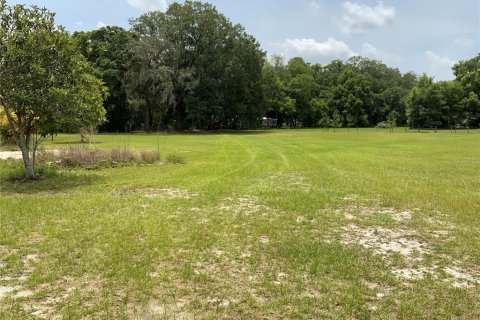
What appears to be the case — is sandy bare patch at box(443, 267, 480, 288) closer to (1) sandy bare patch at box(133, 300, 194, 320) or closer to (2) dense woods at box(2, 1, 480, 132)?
(1) sandy bare patch at box(133, 300, 194, 320)

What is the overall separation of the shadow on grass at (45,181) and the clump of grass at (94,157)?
137cm

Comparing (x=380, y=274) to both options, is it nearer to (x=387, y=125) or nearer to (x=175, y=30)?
(x=175, y=30)

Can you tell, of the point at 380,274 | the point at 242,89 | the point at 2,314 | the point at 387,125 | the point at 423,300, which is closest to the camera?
the point at 2,314

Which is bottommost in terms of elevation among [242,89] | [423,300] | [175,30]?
[423,300]

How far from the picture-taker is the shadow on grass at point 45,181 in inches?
464

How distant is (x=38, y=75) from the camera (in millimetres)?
12062

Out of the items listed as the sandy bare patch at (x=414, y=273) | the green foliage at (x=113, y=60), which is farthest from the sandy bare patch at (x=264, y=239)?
the green foliage at (x=113, y=60)

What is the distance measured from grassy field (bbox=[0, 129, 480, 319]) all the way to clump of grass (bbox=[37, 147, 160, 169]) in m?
4.87

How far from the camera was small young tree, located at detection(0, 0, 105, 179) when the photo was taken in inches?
464

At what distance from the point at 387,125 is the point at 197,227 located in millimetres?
75178

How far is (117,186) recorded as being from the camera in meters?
12.3

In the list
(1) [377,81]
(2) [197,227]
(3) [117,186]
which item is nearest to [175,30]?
(3) [117,186]

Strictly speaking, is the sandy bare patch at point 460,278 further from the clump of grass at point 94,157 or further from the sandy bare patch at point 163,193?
the clump of grass at point 94,157

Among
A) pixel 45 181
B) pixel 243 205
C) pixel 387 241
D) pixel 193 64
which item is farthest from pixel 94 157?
pixel 193 64
